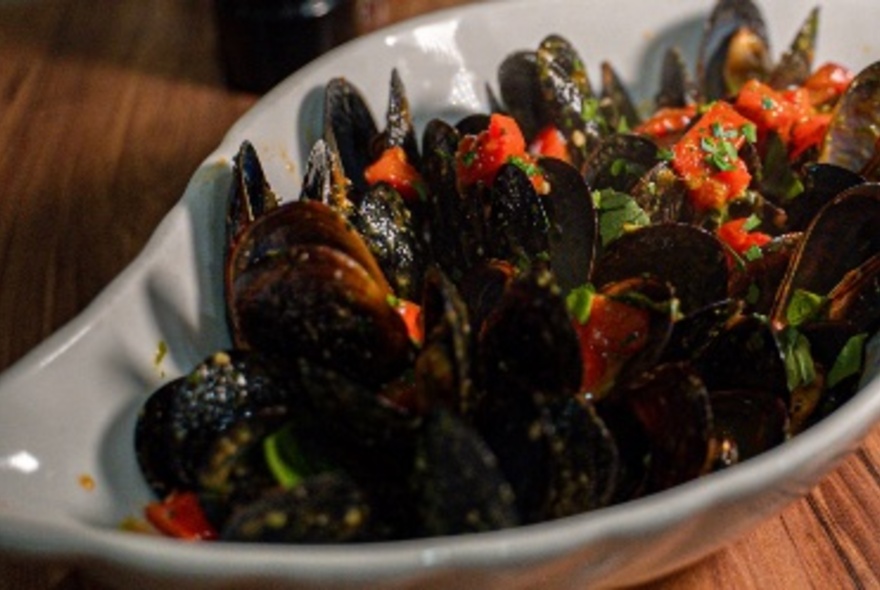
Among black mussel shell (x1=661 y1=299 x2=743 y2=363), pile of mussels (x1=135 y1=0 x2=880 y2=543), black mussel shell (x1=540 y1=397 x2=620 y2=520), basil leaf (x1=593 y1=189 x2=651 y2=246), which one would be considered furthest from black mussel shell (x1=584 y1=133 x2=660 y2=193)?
black mussel shell (x1=540 y1=397 x2=620 y2=520)

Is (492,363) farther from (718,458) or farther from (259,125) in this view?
(259,125)

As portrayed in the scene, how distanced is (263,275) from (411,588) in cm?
44

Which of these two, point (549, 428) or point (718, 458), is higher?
point (549, 428)

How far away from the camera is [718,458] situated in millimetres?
1279

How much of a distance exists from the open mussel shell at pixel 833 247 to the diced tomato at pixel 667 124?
1.56 ft

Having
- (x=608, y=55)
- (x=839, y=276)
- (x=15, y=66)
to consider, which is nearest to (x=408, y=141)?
(x=608, y=55)

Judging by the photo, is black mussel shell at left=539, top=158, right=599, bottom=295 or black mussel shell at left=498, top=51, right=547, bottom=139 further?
black mussel shell at left=498, top=51, right=547, bottom=139

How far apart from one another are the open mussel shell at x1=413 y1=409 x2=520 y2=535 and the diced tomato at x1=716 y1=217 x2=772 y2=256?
2.48 ft

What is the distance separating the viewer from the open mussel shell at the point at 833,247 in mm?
1549

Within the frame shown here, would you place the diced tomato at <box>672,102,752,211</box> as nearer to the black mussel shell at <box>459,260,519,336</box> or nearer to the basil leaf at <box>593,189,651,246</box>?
the basil leaf at <box>593,189,651,246</box>

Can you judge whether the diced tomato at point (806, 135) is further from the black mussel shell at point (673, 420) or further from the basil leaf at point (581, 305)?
the black mussel shell at point (673, 420)

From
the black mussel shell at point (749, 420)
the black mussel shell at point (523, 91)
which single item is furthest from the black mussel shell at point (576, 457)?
the black mussel shell at point (523, 91)

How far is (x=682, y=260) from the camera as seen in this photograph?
152cm

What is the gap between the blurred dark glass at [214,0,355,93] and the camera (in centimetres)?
237
